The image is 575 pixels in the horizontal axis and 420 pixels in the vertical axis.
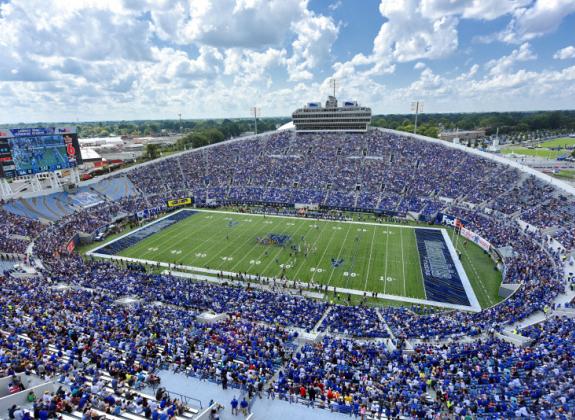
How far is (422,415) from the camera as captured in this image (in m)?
11.2

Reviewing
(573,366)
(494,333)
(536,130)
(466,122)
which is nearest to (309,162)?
(494,333)

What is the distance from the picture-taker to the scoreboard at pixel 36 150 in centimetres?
3897

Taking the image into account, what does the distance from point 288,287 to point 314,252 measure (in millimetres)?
7579

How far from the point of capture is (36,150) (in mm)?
41531

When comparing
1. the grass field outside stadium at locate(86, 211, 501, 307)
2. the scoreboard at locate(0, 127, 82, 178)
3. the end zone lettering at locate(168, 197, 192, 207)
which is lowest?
the grass field outside stadium at locate(86, 211, 501, 307)

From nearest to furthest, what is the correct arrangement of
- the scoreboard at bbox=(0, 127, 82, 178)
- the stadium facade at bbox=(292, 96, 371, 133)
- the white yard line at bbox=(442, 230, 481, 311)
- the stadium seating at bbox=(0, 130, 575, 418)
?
the stadium seating at bbox=(0, 130, 575, 418) < the white yard line at bbox=(442, 230, 481, 311) < the scoreboard at bbox=(0, 127, 82, 178) < the stadium facade at bbox=(292, 96, 371, 133)

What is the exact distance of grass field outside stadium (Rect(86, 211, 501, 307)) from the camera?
1096 inches

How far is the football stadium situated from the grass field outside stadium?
0.81 ft

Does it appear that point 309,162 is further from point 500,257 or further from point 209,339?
point 209,339

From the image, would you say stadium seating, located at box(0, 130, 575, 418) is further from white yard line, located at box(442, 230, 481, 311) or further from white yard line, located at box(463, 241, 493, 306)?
white yard line, located at box(463, 241, 493, 306)

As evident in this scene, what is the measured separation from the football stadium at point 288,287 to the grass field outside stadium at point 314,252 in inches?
9.7

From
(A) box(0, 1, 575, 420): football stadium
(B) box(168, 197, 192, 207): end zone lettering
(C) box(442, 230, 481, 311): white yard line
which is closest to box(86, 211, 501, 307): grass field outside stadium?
(A) box(0, 1, 575, 420): football stadium

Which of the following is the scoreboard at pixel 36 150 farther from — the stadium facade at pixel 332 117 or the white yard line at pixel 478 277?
the white yard line at pixel 478 277

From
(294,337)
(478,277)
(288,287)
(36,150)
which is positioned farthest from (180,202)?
(478,277)
